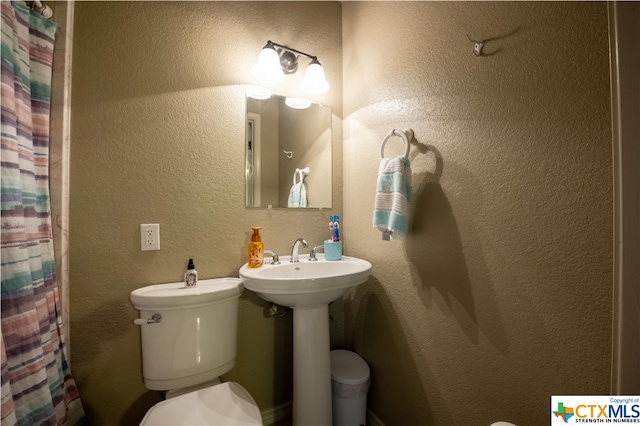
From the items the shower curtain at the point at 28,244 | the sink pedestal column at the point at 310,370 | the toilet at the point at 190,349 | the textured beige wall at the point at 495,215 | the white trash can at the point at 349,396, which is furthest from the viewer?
the white trash can at the point at 349,396

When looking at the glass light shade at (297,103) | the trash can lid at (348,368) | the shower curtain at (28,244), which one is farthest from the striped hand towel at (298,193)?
the shower curtain at (28,244)

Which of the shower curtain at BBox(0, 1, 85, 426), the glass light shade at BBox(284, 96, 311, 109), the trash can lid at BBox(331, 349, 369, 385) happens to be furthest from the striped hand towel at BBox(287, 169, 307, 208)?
the shower curtain at BBox(0, 1, 85, 426)

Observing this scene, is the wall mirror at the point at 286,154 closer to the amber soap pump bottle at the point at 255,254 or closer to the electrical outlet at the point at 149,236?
the amber soap pump bottle at the point at 255,254

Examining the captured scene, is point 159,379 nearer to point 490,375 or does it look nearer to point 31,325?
point 31,325

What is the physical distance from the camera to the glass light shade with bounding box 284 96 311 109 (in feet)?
4.68

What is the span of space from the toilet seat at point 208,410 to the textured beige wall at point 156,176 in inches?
13.5

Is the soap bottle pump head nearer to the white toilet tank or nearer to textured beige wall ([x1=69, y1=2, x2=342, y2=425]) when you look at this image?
textured beige wall ([x1=69, y1=2, x2=342, y2=425])

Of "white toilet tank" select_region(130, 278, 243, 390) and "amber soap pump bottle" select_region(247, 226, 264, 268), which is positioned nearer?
"white toilet tank" select_region(130, 278, 243, 390)

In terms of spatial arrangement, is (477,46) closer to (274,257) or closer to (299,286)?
(299,286)

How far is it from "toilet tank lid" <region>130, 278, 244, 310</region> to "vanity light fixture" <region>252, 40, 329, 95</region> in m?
1.08

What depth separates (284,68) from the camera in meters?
1.38

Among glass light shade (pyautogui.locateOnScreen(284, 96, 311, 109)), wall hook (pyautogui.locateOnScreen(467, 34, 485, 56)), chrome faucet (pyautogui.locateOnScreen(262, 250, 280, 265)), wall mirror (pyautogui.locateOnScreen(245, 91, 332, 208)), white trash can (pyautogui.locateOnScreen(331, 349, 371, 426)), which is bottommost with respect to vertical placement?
white trash can (pyautogui.locateOnScreen(331, 349, 371, 426))

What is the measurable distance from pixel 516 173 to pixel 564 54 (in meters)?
0.33

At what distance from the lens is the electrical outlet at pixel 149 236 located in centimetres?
107
